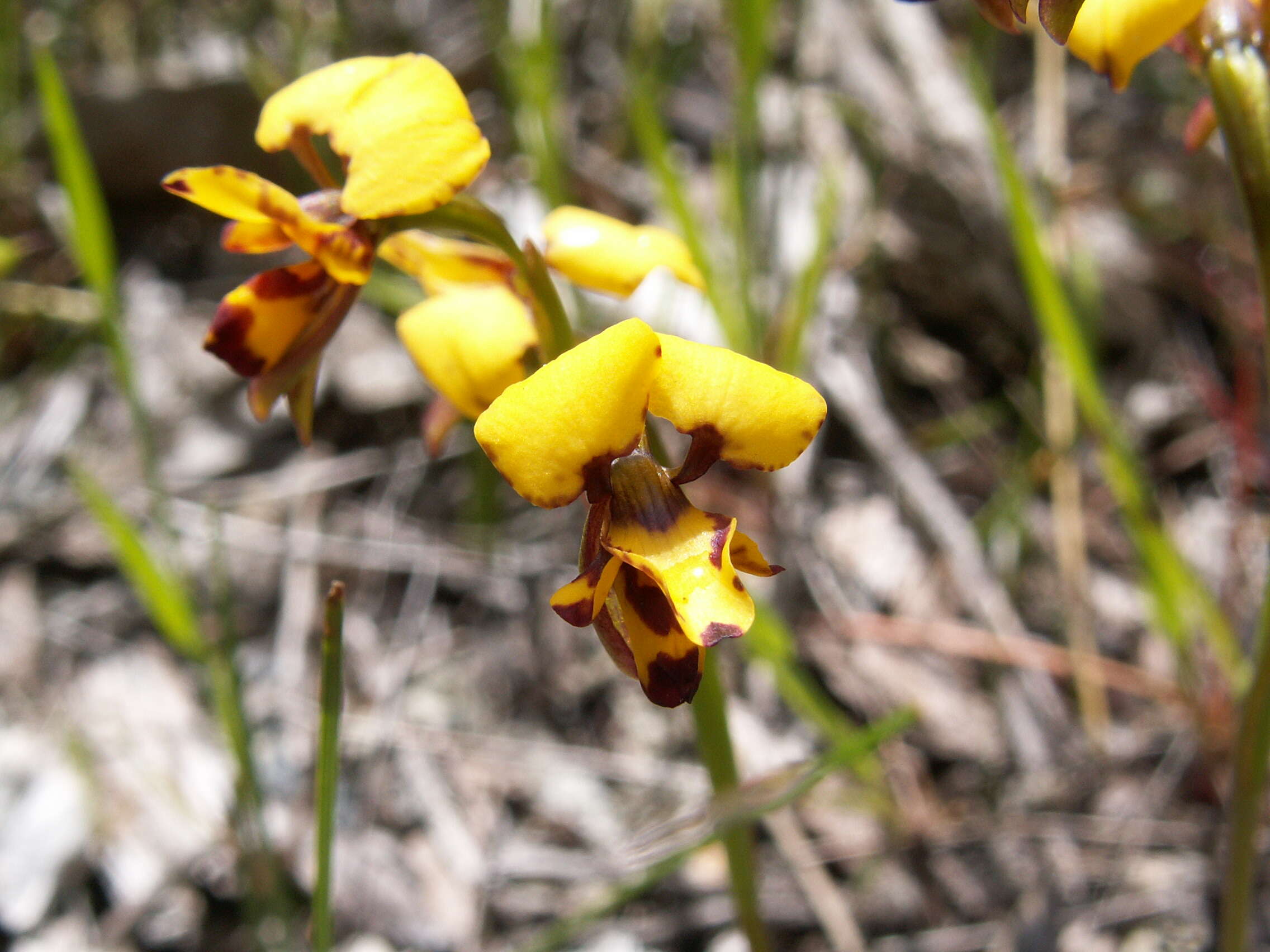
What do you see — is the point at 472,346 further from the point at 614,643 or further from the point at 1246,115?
the point at 1246,115

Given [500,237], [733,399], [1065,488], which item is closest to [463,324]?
[500,237]

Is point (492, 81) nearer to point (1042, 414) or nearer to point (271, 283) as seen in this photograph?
point (1042, 414)

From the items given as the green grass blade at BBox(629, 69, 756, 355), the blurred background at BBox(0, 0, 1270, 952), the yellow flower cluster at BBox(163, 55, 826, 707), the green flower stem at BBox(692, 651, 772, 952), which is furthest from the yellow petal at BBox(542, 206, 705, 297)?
the green grass blade at BBox(629, 69, 756, 355)

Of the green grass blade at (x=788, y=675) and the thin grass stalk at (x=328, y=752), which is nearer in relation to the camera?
the thin grass stalk at (x=328, y=752)

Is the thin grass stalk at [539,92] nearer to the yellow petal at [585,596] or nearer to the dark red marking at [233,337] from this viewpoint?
the dark red marking at [233,337]

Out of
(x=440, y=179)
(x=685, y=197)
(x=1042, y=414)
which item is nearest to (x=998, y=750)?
(x=1042, y=414)

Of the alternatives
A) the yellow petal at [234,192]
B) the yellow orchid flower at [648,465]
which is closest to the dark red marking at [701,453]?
the yellow orchid flower at [648,465]
